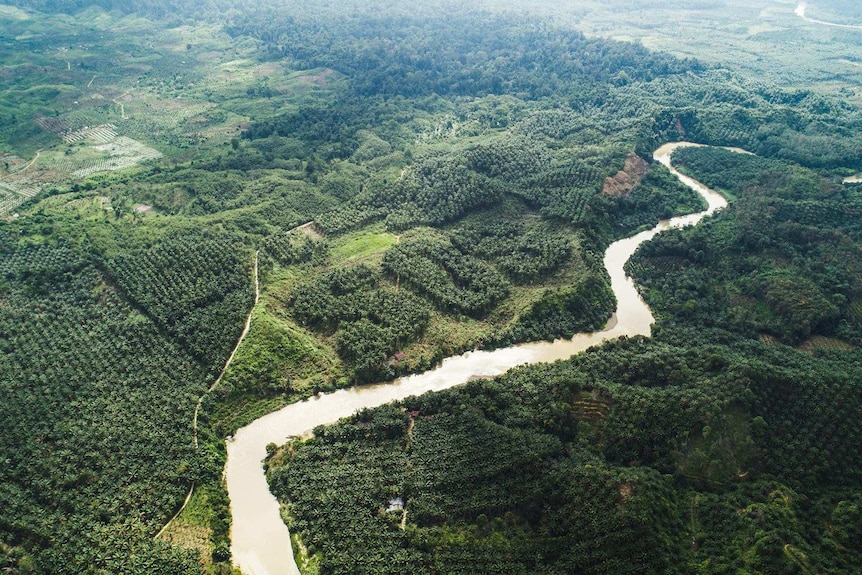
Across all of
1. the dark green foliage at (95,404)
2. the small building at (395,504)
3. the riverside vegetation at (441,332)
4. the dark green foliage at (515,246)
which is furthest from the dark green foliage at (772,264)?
the dark green foliage at (95,404)

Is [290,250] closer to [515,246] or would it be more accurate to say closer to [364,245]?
[364,245]

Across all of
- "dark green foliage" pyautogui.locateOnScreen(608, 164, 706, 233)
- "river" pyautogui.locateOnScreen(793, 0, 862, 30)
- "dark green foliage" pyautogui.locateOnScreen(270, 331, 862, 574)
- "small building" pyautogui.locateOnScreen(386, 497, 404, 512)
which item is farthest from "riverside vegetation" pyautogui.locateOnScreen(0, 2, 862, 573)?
"river" pyautogui.locateOnScreen(793, 0, 862, 30)

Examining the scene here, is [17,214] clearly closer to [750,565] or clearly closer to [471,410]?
[471,410]

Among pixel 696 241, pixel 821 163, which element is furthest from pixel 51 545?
pixel 821 163

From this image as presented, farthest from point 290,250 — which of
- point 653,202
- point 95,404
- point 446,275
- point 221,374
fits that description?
point 653,202

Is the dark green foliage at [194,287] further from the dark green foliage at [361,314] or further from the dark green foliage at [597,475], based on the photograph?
the dark green foliage at [597,475]

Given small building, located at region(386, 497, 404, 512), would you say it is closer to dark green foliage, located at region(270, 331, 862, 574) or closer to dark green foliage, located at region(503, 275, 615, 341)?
dark green foliage, located at region(270, 331, 862, 574)
